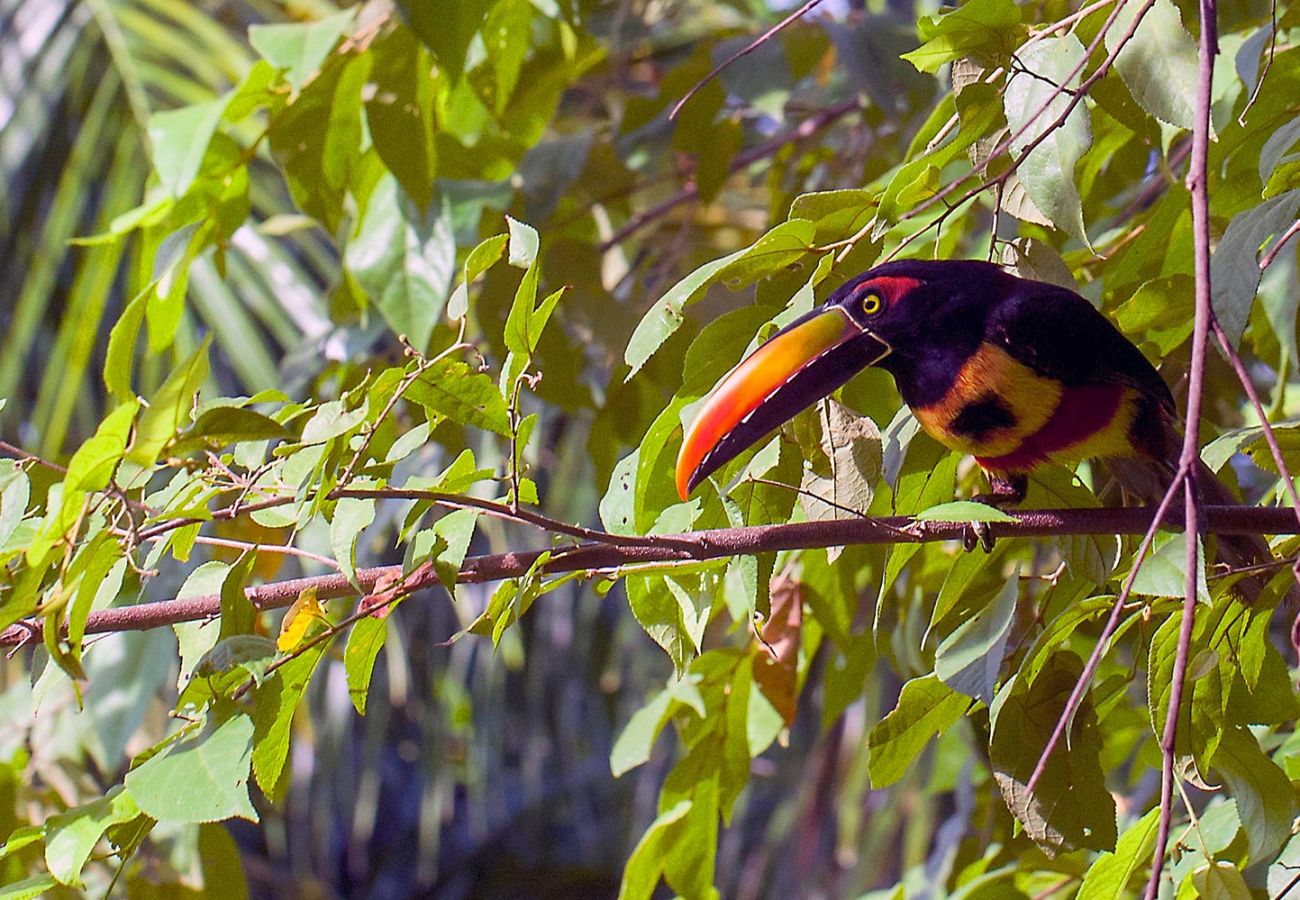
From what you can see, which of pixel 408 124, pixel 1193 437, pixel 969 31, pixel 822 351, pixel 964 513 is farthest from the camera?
pixel 408 124

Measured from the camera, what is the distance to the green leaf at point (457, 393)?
3.00 feet

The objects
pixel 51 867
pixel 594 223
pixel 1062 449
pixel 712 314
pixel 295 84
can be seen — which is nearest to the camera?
pixel 51 867

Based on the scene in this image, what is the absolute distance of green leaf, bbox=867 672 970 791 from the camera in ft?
3.49

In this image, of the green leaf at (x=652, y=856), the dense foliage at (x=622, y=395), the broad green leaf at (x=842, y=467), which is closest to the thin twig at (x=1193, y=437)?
the dense foliage at (x=622, y=395)

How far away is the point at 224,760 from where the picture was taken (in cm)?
85

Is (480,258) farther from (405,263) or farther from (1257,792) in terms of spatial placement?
(1257,792)

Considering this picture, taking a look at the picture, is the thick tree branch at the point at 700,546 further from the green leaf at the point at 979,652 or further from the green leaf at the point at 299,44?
the green leaf at the point at 299,44

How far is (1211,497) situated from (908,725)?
0.35 m

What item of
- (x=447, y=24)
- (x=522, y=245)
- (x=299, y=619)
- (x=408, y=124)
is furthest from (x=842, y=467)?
(x=408, y=124)

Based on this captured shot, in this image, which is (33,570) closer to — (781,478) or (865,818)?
(781,478)

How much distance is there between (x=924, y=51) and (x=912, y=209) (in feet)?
0.40

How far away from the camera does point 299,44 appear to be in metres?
1.46

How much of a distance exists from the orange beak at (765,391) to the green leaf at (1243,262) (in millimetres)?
305

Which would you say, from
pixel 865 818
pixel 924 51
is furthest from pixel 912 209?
pixel 865 818
